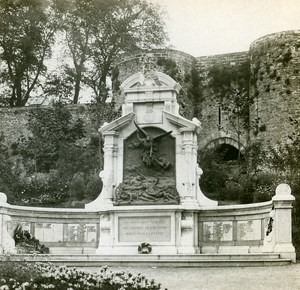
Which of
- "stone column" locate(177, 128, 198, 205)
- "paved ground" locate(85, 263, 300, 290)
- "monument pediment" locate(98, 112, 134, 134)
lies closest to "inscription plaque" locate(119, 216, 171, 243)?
"stone column" locate(177, 128, 198, 205)

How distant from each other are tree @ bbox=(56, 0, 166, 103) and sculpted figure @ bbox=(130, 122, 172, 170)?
64.2 ft

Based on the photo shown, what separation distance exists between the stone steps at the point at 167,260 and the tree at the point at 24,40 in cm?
2701

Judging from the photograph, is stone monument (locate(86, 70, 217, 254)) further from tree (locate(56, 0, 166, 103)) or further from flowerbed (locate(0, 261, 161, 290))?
tree (locate(56, 0, 166, 103))

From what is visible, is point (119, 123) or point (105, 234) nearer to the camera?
point (105, 234)

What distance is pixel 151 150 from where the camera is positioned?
19.4 metres

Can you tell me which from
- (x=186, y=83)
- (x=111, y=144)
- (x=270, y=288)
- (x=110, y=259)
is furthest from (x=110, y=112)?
(x=270, y=288)

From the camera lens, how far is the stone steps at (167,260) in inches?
582

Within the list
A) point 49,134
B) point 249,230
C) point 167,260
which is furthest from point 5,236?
point 49,134

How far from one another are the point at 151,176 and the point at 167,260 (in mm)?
4395

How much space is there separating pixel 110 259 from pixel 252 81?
21576 mm

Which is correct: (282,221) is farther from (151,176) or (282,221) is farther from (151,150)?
(151,150)

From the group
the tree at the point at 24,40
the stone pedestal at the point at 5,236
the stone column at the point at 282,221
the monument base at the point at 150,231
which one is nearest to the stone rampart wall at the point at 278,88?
the tree at the point at 24,40

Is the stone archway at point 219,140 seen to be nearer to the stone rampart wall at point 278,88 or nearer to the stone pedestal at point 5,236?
the stone rampart wall at point 278,88

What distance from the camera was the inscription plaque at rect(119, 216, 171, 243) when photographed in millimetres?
18781
